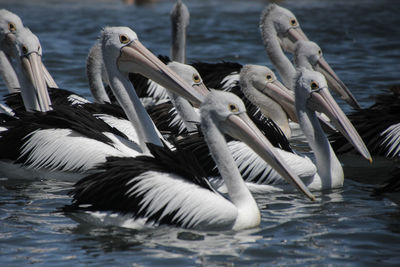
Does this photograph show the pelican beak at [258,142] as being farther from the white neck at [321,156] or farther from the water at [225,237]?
the white neck at [321,156]

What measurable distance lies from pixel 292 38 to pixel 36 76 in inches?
115

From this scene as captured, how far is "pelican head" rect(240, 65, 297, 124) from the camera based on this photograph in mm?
6820

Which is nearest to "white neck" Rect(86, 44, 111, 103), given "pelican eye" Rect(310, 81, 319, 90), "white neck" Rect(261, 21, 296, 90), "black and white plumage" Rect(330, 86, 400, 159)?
"white neck" Rect(261, 21, 296, 90)

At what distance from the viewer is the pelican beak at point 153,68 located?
5.66 metres

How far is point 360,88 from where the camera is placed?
34.3 feet

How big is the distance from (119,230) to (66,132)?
142cm

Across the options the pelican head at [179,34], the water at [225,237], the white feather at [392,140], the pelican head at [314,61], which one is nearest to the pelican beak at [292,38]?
the pelican head at [314,61]

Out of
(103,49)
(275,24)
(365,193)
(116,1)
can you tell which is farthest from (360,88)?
(116,1)

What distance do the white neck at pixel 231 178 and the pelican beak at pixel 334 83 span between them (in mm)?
2993

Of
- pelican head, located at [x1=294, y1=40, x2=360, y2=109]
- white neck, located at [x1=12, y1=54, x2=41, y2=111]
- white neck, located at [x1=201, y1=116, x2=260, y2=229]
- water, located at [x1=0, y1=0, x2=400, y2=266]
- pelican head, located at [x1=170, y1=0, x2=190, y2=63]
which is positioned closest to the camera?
water, located at [x1=0, y1=0, x2=400, y2=266]

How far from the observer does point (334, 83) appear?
7691 millimetres

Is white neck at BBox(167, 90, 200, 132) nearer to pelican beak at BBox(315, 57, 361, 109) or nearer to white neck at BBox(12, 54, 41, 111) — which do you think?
white neck at BBox(12, 54, 41, 111)

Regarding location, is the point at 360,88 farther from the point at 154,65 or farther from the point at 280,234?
the point at 280,234

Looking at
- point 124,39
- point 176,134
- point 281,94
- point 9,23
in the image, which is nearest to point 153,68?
point 124,39
